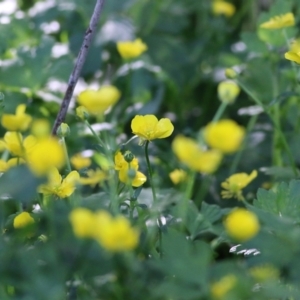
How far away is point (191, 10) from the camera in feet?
7.76

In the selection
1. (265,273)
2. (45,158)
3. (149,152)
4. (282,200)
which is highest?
(45,158)

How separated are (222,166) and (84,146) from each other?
36 cm

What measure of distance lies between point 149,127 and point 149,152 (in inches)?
22.2

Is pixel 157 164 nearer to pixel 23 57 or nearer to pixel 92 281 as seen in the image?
pixel 23 57

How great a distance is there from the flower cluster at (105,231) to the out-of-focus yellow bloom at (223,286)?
86mm

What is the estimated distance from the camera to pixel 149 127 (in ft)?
3.21

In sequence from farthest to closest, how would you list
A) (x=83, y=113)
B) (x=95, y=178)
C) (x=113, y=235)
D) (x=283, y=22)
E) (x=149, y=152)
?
1. (x=149, y=152)
2. (x=283, y=22)
3. (x=83, y=113)
4. (x=95, y=178)
5. (x=113, y=235)

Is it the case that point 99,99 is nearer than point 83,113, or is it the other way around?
point 99,99

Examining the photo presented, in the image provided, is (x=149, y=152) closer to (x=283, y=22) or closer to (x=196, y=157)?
(x=283, y=22)

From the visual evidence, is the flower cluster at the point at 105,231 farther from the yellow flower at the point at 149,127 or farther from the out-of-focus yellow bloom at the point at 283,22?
the out-of-focus yellow bloom at the point at 283,22

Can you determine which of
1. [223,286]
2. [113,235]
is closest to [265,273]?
[223,286]

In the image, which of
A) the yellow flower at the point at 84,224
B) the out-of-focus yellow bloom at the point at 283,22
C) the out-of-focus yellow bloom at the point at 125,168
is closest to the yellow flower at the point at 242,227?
the yellow flower at the point at 84,224

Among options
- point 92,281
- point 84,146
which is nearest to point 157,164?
point 84,146

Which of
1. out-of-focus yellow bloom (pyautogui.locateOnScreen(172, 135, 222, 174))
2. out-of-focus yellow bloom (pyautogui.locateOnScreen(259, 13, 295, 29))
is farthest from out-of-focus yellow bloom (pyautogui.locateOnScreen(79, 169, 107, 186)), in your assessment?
out-of-focus yellow bloom (pyautogui.locateOnScreen(259, 13, 295, 29))
